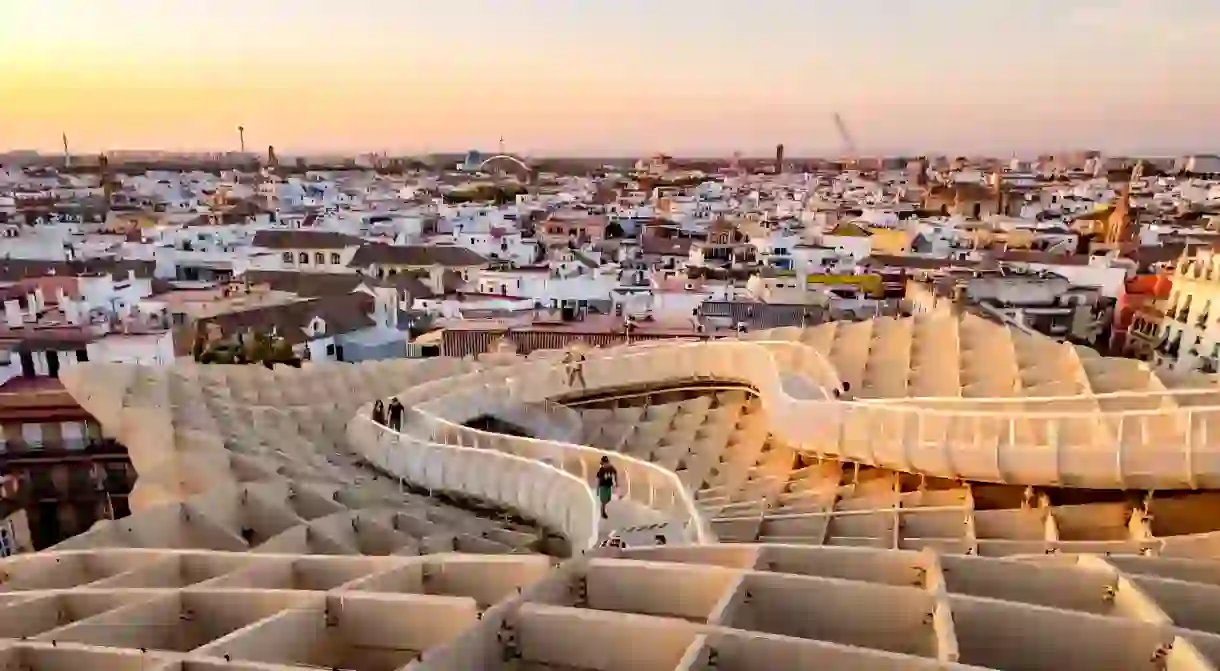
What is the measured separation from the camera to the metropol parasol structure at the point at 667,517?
731cm

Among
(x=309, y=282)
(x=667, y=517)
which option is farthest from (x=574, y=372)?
(x=309, y=282)

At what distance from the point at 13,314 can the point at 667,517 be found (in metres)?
44.4

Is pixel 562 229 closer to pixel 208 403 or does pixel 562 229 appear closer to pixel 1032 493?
pixel 208 403

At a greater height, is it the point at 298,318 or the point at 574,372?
the point at 574,372

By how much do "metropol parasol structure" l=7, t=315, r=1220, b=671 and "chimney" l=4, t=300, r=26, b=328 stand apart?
27740 millimetres

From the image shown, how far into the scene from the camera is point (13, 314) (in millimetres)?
45750

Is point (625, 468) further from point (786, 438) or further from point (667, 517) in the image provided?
point (786, 438)

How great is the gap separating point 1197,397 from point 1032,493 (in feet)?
10.0

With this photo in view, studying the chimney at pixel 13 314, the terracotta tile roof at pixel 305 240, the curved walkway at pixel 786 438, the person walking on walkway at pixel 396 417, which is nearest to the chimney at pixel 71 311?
the chimney at pixel 13 314

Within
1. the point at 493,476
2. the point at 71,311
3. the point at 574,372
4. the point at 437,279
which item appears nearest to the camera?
the point at 493,476

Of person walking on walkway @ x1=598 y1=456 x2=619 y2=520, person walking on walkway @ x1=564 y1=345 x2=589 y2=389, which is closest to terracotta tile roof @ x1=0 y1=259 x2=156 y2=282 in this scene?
person walking on walkway @ x1=564 y1=345 x2=589 y2=389

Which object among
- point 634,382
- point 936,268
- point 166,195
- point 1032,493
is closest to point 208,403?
point 634,382

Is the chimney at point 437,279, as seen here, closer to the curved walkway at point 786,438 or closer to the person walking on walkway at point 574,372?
the person walking on walkway at point 574,372

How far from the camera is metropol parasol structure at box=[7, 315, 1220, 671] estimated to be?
7312 mm
